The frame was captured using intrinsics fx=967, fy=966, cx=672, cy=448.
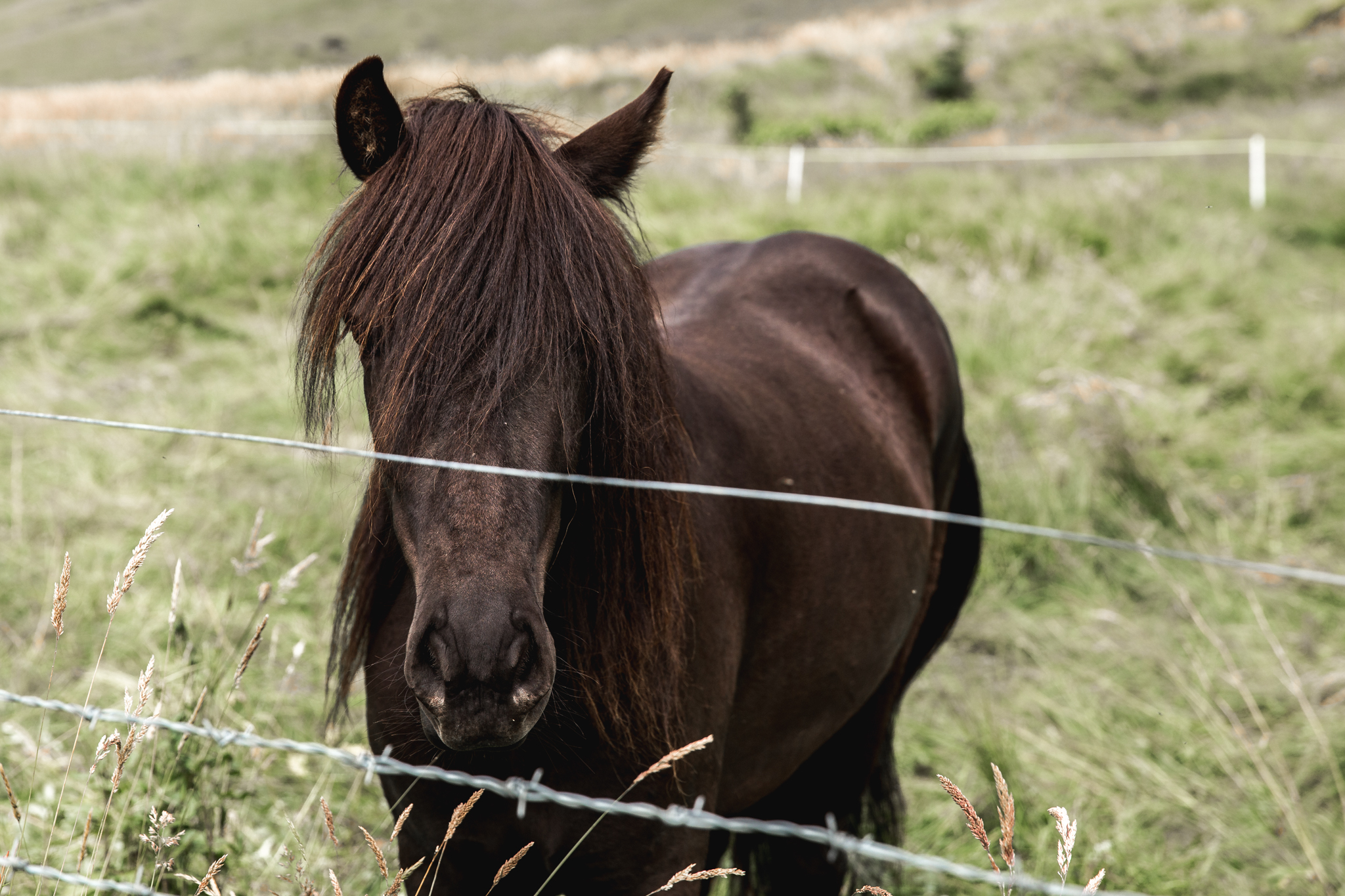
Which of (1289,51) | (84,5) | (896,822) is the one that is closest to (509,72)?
(1289,51)

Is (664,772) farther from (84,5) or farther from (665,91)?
(84,5)

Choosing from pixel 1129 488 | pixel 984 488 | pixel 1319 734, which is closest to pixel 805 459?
pixel 1319 734

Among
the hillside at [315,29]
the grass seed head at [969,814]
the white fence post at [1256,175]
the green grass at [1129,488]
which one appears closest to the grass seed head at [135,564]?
the grass seed head at [969,814]

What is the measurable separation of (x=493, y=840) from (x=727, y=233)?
644 centimetres

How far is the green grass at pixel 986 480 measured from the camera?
291 cm

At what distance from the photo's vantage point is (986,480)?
15.8 ft

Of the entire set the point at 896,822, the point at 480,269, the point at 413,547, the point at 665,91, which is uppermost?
the point at 665,91

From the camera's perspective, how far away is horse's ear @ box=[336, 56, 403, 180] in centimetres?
145

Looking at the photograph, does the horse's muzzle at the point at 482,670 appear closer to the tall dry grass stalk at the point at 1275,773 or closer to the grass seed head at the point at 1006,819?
the grass seed head at the point at 1006,819

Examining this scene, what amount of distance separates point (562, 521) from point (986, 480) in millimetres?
3709

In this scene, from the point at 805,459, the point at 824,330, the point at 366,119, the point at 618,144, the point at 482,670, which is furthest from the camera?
the point at 824,330

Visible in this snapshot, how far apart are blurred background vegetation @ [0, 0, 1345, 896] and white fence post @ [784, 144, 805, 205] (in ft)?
0.72

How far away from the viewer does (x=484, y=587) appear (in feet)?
4.00

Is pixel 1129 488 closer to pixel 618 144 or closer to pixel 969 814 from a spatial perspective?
pixel 618 144
